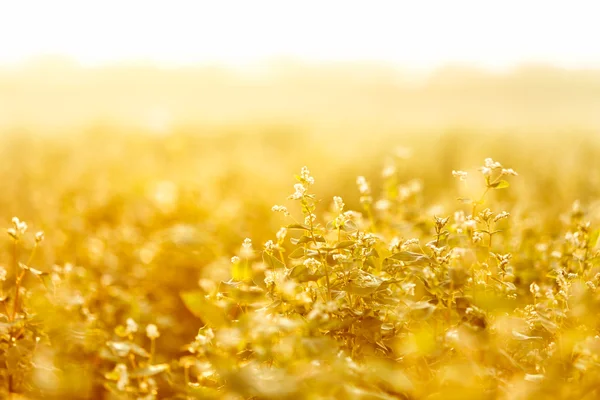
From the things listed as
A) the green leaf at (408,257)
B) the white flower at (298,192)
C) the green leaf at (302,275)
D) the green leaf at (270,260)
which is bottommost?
the green leaf at (302,275)

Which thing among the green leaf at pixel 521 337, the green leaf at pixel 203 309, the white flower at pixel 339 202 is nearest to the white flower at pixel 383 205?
the white flower at pixel 339 202

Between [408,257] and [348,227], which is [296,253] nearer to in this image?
[348,227]

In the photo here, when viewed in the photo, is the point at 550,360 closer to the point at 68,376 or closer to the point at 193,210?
the point at 68,376

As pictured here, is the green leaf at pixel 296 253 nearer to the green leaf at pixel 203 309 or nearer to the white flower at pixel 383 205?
the green leaf at pixel 203 309

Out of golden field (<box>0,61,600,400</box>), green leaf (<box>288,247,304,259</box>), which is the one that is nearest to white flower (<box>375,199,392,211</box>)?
golden field (<box>0,61,600,400</box>)

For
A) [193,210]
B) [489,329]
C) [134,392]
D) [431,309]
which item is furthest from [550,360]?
[193,210]
